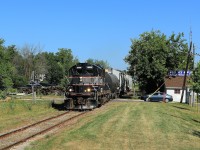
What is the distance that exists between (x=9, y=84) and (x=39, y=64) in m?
44.5

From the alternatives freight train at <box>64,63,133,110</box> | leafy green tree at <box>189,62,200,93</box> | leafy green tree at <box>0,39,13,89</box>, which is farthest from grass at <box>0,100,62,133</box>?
leafy green tree at <box>0,39,13,89</box>

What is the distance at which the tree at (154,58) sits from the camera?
63.7 meters

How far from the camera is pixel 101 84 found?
3338 centimetres

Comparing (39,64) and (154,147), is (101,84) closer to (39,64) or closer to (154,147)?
(154,147)

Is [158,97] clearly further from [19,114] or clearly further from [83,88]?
[19,114]

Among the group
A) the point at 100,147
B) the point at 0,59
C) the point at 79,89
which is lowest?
the point at 100,147

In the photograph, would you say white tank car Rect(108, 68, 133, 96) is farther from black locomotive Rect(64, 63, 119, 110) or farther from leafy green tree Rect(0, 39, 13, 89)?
leafy green tree Rect(0, 39, 13, 89)

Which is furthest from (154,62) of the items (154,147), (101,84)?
(154,147)

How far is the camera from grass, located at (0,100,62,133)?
21.2m

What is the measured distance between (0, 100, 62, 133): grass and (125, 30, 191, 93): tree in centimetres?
3259

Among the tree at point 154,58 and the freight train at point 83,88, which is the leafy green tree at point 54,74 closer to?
the tree at point 154,58

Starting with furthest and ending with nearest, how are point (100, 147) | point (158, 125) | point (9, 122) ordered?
point (9, 122) → point (158, 125) → point (100, 147)

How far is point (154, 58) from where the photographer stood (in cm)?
6322

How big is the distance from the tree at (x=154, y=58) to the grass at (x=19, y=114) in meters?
32.6
